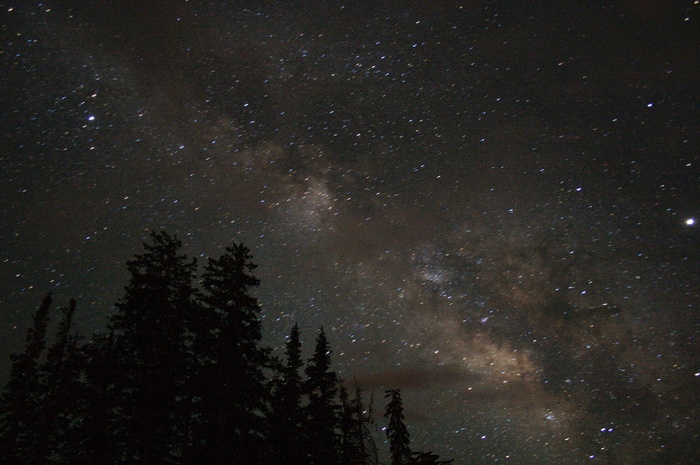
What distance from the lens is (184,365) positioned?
17609mm

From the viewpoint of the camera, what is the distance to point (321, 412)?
79.6 ft

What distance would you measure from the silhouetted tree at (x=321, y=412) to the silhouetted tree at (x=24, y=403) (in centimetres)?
1686

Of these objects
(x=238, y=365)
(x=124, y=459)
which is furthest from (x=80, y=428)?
(x=238, y=365)

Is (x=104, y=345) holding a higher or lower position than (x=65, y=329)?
lower

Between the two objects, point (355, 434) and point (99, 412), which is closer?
point (99, 412)

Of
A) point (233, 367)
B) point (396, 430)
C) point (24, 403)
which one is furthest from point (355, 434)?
point (24, 403)

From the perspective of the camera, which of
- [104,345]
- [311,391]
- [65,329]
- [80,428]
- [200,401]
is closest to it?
[80,428]

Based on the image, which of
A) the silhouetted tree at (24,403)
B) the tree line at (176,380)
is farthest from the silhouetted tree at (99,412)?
the silhouetted tree at (24,403)

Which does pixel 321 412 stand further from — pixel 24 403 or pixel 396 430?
pixel 24 403

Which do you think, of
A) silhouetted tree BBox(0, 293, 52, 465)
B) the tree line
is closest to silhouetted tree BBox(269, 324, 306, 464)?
the tree line

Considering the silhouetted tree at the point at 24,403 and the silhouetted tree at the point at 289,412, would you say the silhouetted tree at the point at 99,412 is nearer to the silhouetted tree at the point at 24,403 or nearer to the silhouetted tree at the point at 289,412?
the silhouetted tree at the point at 289,412

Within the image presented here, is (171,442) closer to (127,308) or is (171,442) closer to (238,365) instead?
(238,365)

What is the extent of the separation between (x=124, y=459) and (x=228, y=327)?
230 inches

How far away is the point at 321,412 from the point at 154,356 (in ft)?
35.9
